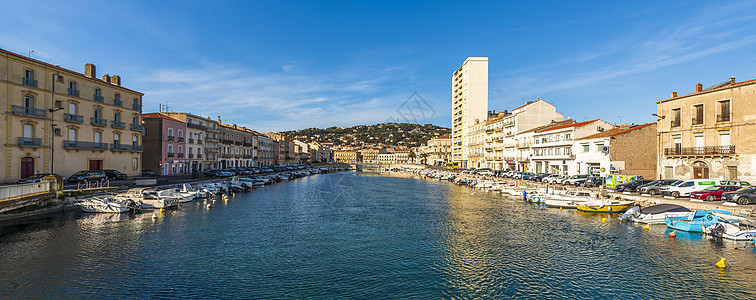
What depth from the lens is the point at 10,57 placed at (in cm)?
3422

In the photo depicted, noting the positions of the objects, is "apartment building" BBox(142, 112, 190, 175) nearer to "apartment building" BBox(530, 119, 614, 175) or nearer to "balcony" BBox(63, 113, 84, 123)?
"balcony" BBox(63, 113, 84, 123)

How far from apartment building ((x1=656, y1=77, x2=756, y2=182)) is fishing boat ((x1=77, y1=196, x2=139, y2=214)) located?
53469 millimetres

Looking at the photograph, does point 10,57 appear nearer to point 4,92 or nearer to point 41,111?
point 4,92

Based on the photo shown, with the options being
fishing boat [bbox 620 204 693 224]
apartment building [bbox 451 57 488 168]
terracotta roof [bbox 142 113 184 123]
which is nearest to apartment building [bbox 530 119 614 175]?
fishing boat [bbox 620 204 693 224]

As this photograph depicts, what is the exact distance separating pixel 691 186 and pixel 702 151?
943 cm

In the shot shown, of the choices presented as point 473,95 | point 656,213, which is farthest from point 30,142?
point 473,95

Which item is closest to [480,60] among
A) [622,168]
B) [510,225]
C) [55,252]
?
[622,168]

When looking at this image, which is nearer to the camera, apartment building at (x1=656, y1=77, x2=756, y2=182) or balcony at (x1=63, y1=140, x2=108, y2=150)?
apartment building at (x1=656, y1=77, x2=756, y2=182)

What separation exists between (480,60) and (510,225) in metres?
92.8

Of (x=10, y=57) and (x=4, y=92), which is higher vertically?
(x=10, y=57)

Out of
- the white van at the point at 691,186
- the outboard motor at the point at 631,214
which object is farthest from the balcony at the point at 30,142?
the white van at the point at 691,186

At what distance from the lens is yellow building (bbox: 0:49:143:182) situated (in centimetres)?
3472

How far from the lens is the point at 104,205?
2934cm

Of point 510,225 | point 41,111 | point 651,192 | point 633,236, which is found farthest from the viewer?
point 41,111
